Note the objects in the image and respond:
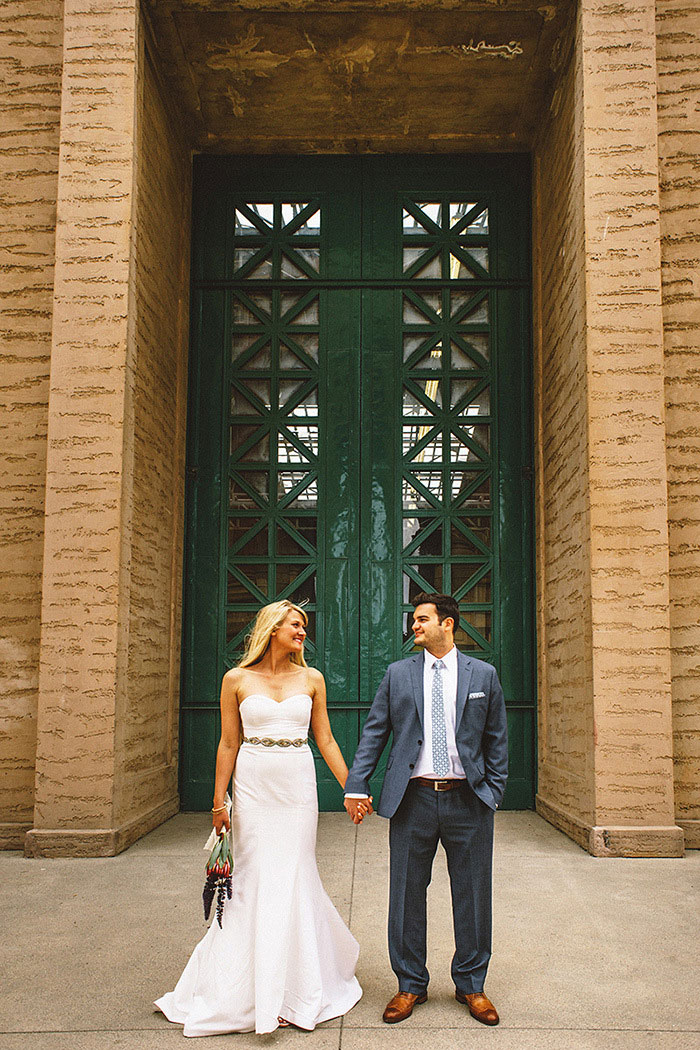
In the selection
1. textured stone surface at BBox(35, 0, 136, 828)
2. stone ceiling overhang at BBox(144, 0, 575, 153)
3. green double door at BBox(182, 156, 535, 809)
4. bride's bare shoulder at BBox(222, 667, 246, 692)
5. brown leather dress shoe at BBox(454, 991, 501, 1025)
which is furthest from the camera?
green double door at BBox(182, 156, 535, 809)

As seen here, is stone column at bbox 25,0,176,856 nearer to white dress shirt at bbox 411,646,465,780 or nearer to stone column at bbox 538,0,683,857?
white dress shirt at bbox 411,646,465,780

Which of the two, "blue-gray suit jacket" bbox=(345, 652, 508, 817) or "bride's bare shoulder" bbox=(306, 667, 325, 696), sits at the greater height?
"bride's bare shoulder" bbox=(306, 667, 325, 696)

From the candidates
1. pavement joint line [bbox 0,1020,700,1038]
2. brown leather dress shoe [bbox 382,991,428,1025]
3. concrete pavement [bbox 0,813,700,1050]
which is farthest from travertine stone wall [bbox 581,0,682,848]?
brown leather dress shoe [bbox 382,991,428,1025]

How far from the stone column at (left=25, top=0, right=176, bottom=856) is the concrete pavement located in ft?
2.43

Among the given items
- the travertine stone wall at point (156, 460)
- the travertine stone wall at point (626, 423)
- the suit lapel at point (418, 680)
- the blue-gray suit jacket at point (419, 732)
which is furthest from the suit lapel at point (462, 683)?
the travertine stone wall at point (156, 460)

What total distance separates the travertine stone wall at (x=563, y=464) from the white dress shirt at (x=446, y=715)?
3.45 meters

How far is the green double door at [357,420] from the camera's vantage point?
1009cm

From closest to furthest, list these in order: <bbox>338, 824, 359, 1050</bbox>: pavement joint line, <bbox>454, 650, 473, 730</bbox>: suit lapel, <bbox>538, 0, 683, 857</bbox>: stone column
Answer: <bbox>338, 824, 359, 1050</bbox>: pavement joint line, <bbox>454, 650, 473, 730</bbox>: suit lapel, <bbox>538, 0, 683, 857</bbox>: stone column

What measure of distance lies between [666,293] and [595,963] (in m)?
6.13

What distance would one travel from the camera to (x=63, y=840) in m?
7.64

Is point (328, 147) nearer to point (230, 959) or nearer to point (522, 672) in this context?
point (522, 672)

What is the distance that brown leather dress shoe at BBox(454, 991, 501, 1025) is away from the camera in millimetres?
4387

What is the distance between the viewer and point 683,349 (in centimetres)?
862

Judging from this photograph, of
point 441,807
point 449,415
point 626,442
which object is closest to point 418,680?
point 441,807
